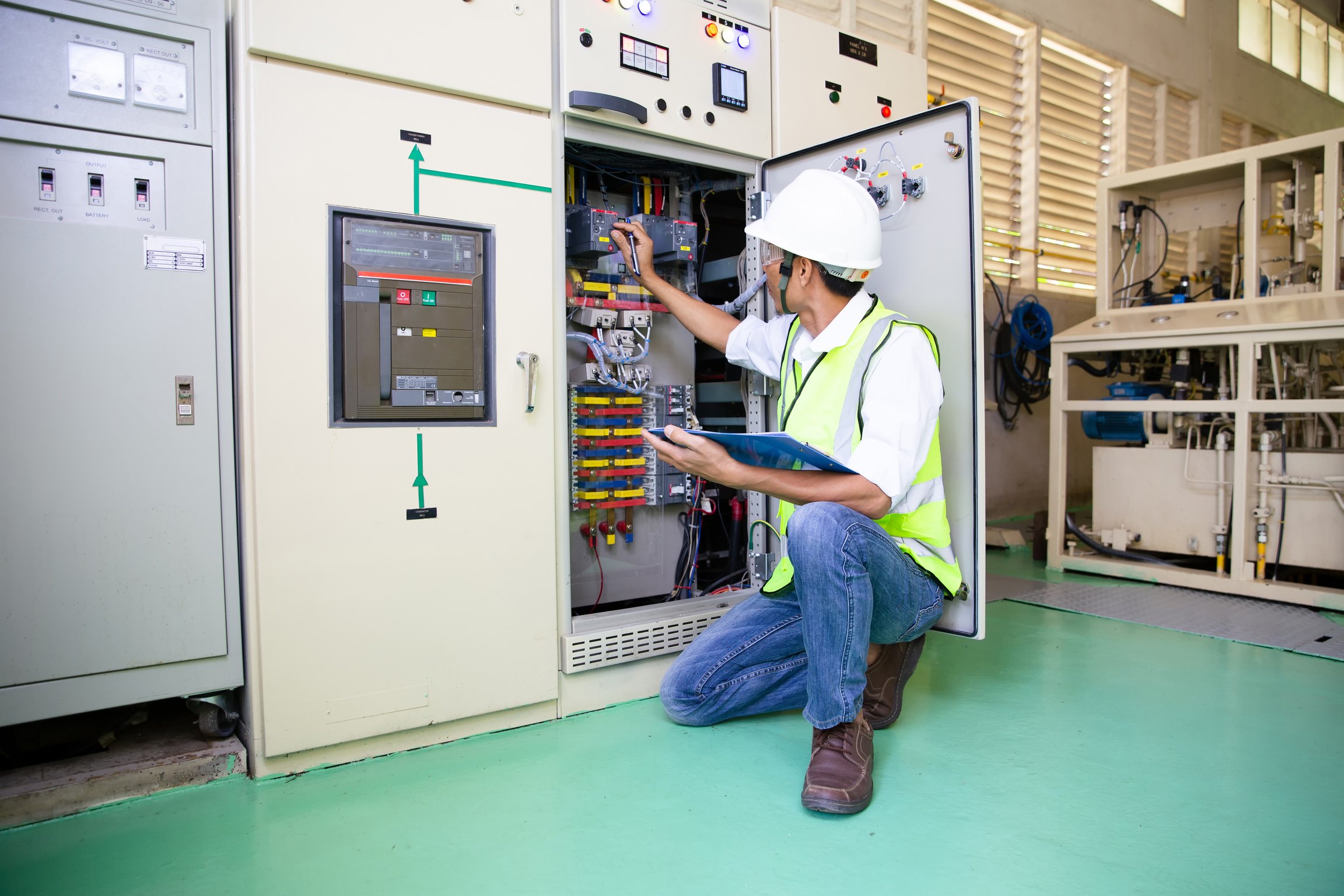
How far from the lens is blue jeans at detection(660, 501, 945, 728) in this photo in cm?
170

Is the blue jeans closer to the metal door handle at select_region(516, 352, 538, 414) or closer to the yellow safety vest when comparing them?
the yellow safety vest

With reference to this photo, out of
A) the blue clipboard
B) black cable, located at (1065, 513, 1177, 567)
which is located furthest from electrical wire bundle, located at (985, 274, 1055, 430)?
the blue clipboard

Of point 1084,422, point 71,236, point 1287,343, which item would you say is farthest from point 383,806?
point 1287,343

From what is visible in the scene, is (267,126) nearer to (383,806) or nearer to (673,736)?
(383,806)

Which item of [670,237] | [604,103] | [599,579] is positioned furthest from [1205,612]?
[604,103]

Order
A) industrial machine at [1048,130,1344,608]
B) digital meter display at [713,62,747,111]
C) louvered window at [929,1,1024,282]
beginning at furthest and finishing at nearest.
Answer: louvered window at [929,1,1024,282] < industrial machine at [1048,130,1344,608] < digital meter display at [713,62,747,111]

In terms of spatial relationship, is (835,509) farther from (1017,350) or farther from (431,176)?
(1017,350)

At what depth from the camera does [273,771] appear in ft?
5.84

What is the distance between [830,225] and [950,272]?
0.38 metres

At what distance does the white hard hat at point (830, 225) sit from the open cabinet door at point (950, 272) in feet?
0.75

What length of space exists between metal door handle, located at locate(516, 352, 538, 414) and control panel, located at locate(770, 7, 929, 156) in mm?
1106

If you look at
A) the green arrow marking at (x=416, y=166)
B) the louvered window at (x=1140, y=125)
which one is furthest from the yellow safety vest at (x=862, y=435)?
the louvered window at (x=1140, y=125)

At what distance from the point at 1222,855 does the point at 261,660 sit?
6.35 ft

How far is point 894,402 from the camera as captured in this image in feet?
5.87
